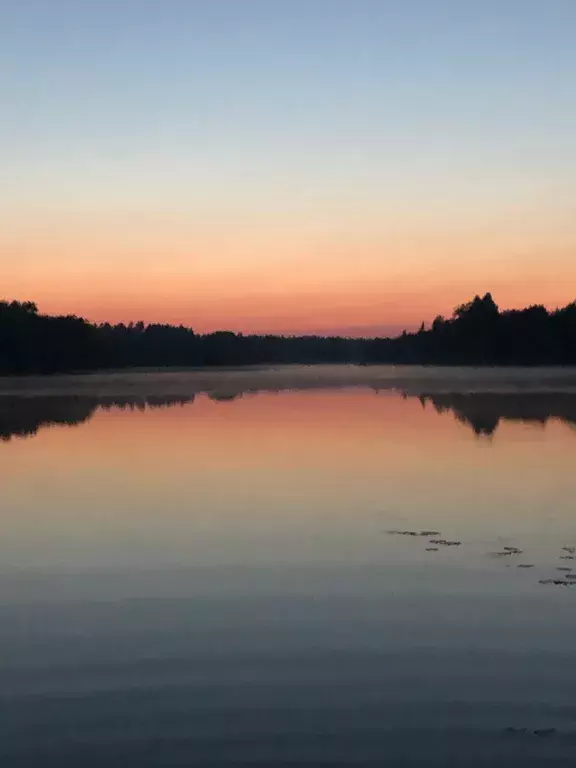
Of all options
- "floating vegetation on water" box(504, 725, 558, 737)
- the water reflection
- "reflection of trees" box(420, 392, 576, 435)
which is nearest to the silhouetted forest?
the water reflection

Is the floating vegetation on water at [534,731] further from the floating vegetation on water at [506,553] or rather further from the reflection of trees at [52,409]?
the reflection of trees at [52,409]

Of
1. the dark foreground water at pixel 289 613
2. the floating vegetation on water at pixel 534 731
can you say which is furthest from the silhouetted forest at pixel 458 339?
the floating vegetation on water at pixel 534 731

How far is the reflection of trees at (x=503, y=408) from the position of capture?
3924cm

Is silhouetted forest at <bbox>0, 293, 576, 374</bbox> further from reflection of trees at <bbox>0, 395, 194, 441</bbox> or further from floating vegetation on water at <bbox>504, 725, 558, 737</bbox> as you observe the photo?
floating vegetation on water at <bbox>504, 725, 558, 737</bbox>

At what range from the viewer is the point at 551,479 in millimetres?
21891

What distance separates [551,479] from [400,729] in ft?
49.4

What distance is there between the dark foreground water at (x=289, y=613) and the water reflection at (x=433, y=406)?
13838mm

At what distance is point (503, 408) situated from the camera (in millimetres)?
48438

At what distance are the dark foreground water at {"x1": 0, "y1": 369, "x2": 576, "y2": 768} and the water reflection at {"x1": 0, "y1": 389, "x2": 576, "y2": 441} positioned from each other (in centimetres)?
1384

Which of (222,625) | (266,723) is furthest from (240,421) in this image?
(266,723)

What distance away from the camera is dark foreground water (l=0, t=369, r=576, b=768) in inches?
309

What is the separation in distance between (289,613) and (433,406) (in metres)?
41.3

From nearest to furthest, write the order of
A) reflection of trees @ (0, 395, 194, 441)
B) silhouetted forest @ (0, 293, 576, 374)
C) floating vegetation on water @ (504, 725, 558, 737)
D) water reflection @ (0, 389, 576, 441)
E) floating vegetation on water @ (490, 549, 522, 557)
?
floating vegetation on water @ (504, 725, 558, 737)
floating vegetation on water @ (490, 549, 522, 557)
water reflection @ (0, 389, 576, 441)
reflection of trees @ (0, 395, 194, 441)
silhouetted forest @ (0, 293, 576, 374)

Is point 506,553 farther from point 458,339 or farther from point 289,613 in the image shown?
point 458,339
